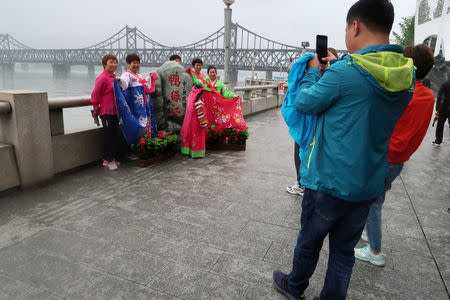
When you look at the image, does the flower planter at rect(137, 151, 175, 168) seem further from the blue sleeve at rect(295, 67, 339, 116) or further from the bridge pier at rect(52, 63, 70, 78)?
the bridge pier at rect(52, 63, 70, 78)

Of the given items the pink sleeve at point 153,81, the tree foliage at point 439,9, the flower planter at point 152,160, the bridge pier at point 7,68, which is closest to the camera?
the flower planter at point 152,160

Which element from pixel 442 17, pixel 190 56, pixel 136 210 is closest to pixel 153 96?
pixel 136 210

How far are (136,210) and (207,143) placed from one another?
2.81 meters

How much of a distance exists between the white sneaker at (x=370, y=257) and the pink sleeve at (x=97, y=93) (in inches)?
146

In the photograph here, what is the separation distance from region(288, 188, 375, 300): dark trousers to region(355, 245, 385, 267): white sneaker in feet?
2.83

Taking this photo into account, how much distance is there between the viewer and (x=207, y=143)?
5988mm

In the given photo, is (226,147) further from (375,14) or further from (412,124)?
(375,14)

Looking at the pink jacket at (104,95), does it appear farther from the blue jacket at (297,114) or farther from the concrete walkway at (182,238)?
the blue jacket at (297,114)

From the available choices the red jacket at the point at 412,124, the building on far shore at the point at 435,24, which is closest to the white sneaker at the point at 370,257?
the red jacket at the point at 412,124

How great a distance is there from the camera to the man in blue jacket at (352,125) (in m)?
1.52

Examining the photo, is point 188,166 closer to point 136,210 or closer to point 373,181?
point 136,210

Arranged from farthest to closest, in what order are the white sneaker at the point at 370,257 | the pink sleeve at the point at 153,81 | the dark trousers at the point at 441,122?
the dark trousers at the point at 441,122 → the pink sleeve at the point at 153,81 → the white sneaker at the point at 370,257

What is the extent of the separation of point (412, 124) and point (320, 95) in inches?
44.4

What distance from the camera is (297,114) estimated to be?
1973 millimetres
